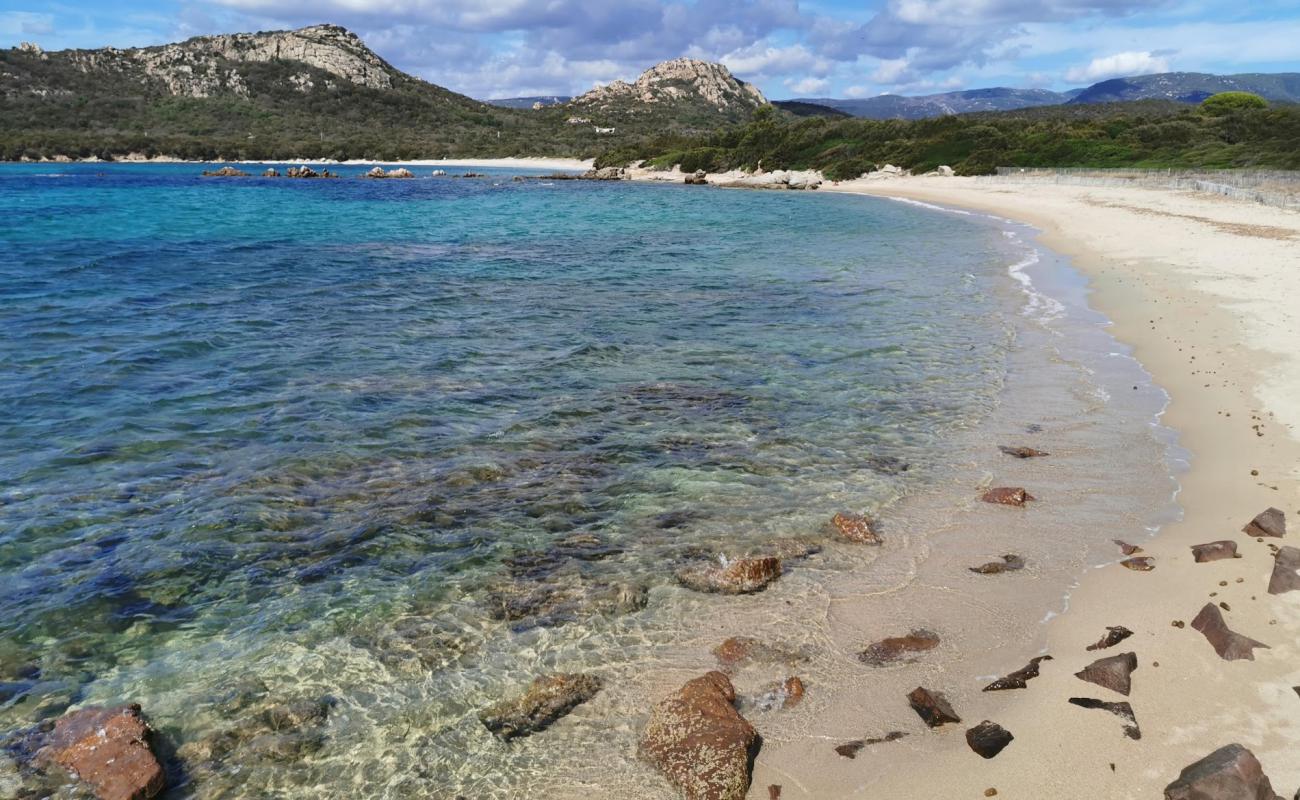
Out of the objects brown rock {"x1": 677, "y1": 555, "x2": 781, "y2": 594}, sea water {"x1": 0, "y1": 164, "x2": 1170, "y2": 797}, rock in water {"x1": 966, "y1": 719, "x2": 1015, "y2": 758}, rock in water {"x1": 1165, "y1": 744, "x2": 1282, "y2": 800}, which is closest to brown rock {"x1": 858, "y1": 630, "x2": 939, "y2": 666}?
sea water {"x1": 0, "y1": 164, "x2": 1170, "y2": 797}

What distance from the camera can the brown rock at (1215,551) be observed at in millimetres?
6430

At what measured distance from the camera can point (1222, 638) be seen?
521 cm

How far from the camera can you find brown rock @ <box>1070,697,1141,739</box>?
14.7 ft

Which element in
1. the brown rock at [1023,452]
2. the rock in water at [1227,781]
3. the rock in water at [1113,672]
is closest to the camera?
the rock in water at [1227,781]

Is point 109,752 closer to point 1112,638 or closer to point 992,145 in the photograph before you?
point 1112,638

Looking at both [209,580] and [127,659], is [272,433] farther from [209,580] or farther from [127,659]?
[127,659]

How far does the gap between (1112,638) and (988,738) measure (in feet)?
5.43

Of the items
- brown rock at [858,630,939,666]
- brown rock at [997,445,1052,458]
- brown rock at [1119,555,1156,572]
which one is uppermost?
brown rock at [997,445,1052,458]

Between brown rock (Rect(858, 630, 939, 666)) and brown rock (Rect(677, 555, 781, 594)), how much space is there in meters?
1.16

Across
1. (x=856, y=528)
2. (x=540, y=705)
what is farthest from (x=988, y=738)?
(x=856, y=528)

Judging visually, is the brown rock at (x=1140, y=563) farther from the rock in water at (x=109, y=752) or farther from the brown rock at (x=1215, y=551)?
the rock in water at (x=109, y=752)

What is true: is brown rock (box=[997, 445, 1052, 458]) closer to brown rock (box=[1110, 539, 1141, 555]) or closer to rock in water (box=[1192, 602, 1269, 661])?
brown rock (box=[1110, 539, 1141, 555])

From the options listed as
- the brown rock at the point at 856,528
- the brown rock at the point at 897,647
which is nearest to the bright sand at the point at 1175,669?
the brown rock at the point at 897,647

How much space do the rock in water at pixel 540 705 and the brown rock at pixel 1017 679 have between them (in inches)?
106
